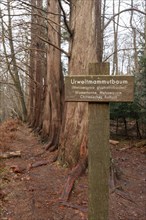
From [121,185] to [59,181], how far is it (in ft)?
4.69

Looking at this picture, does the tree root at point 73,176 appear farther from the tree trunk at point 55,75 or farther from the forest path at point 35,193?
the tree trunk at point 55,75

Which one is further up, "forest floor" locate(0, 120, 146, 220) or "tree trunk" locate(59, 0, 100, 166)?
"tree trunk" locate(59, 0, 100, 166)

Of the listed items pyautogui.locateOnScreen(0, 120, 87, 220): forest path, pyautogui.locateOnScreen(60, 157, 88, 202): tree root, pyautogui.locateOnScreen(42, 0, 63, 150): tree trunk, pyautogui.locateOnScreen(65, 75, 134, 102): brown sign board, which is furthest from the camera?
pyautogui.locateOnScreen(42, 0, 63, 150): tree trunk

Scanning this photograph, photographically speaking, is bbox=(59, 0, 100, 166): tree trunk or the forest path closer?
the forest path

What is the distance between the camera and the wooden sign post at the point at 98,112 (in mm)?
3156

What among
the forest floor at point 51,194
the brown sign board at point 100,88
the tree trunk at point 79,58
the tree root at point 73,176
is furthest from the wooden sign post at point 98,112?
the tree trunk at point 79,58

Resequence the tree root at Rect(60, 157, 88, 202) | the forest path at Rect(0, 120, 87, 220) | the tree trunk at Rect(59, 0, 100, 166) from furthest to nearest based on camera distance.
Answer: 1. the tree trunk at Rect(59, 0, 100, 166)
2. the tree root at Rect(60, 157, 88, 202)
3. the forest path at Rect(0, 120, 87, 220)

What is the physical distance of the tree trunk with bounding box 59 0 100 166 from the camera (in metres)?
6.35

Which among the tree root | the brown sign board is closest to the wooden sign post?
the brown sign board

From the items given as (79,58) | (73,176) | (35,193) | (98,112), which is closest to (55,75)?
(79,58)

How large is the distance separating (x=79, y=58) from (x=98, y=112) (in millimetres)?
3446

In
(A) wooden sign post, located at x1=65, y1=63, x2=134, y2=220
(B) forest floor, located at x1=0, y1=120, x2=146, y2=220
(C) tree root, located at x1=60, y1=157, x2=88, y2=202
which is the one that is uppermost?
(A) wooden sign post, located at x1=65, y1=63, x2=134, y2=220

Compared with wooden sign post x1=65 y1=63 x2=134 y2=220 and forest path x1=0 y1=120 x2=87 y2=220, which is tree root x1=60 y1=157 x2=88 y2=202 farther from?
wooden sign post x1=65 y1=63 x2=134 y2=220

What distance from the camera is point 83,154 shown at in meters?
6.33
